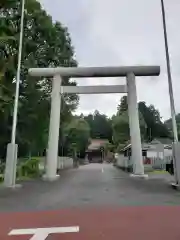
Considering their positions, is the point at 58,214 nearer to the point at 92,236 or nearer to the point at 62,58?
the point at 92,236

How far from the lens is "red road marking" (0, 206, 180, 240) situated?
6.74 meters

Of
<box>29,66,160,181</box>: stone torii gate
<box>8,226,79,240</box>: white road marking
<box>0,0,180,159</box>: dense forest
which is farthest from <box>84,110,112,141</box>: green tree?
<box>8,226,79,240</box>: white road marking

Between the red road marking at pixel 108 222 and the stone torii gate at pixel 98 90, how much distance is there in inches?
511

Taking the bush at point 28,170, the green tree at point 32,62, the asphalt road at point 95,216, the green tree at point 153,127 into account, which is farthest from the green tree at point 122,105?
the asphalt road at point 95,216

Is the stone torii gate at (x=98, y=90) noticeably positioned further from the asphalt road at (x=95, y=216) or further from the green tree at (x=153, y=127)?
the green tree at (x=153, y=127)

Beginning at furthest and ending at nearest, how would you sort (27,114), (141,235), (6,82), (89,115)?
(89,115) → (27,114) → (6,82) → (141,235)

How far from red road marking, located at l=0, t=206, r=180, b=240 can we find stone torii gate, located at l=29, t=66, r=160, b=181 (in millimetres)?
12973

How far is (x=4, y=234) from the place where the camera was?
23.7ft

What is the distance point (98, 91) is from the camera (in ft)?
80.8

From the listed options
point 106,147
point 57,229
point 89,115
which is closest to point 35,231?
point 57,229

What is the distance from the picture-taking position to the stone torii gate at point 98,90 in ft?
76.3

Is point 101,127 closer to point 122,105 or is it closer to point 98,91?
point 122,105

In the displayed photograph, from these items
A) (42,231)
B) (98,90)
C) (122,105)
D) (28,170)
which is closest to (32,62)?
(98,90)

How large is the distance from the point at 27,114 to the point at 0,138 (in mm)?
2839
